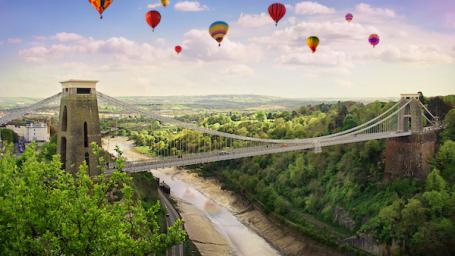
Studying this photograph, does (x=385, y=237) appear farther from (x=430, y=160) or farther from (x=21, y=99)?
(x=21, y=99)

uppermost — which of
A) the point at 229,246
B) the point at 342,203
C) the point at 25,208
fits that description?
the point at 25,208

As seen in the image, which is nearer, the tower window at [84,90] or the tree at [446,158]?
the tower window at [84,90]

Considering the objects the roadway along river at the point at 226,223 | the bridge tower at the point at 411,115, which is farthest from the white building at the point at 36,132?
the bridge tower at the point at 411,115

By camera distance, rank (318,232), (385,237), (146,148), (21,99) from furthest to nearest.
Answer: (21,99), (146,148), (318,232), (385,237)

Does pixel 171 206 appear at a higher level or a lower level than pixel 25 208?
lower

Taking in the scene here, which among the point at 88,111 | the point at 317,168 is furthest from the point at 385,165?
the point at 88,111

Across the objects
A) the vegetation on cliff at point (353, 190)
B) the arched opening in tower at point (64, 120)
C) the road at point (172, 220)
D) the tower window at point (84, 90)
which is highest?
the tower window at point (84, 90)

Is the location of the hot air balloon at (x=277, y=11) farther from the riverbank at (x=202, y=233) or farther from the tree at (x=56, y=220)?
the tree at (x=56, y=220)
